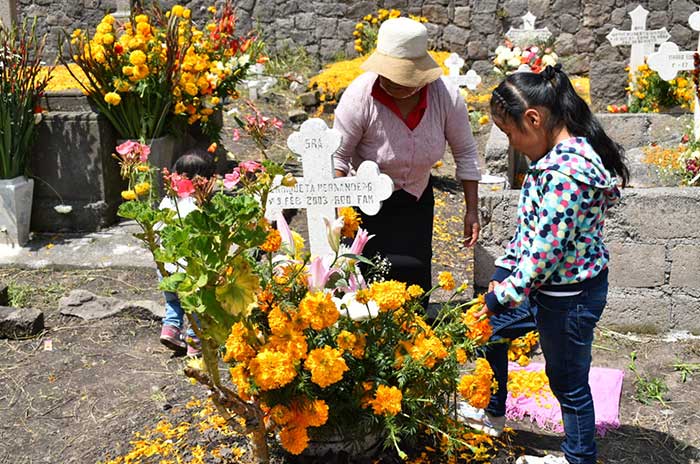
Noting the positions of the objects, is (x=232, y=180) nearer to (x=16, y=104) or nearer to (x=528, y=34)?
(x=16, y=104)

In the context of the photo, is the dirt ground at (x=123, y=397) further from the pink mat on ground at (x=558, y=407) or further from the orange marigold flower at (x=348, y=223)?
the orange marigold flower at (x=348, y=223)

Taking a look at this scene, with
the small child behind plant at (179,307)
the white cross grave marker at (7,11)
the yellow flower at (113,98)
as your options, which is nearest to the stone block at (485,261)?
the small child behind plant at (179,307)

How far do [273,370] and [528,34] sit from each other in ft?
29.0

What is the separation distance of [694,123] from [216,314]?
170 inches

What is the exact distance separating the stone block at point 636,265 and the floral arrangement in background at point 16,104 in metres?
3.60

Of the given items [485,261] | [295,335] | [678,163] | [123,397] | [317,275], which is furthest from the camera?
[678,163]

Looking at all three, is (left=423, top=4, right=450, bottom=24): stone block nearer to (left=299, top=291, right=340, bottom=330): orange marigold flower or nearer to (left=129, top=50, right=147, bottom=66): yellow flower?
(left=129, top=50, right=147, bottom=66): yellow flower

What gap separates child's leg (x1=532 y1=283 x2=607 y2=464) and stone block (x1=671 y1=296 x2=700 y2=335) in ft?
5.16

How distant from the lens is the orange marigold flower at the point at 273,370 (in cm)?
220

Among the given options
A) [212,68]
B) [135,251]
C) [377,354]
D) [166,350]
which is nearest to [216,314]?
[377,354]

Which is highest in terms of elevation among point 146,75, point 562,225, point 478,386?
point 146,75

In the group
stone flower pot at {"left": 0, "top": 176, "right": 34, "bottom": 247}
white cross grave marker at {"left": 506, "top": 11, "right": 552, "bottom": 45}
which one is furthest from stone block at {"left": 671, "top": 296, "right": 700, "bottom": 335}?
white cross grave marker at {"left": 506, "top": 11, "right": 552, "bottom": 45}

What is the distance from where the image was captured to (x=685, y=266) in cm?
388

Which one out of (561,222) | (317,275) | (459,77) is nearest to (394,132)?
(317,275)
